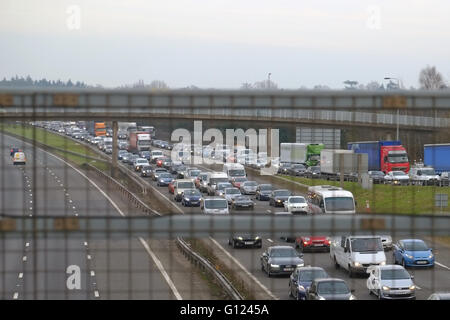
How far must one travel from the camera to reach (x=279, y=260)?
17.0 metres

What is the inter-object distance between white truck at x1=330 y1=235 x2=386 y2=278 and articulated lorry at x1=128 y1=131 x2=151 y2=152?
8.34 meters

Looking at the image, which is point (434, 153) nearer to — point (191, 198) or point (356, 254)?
point (191, 198)

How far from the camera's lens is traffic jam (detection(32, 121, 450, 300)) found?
763 cm

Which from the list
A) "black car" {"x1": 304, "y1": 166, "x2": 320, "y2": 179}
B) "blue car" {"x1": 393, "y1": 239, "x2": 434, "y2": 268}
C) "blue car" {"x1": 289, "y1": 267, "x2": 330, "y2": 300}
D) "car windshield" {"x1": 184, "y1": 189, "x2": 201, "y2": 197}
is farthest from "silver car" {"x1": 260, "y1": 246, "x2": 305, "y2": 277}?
"car windshield" {"x1": 184, "y1": 189, "x2": 201, "y2": 197}

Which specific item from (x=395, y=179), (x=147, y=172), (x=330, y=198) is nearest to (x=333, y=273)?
(x=395, y=179)

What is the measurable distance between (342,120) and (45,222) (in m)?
2.22

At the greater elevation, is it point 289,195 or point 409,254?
point 289,195

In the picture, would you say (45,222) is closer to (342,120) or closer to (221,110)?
(221,110)

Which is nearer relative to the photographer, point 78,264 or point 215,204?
point 215,204

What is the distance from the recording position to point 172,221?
5.17 meters

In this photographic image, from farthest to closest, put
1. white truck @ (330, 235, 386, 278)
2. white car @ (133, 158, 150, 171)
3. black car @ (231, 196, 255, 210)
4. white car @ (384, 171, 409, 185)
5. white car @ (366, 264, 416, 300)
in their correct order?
white truck @ (330, 235, 386, 278), white car @ (366, 264, 416, 300), black car @ (231, 196, 255, 210), white car @ (133, 158, 150, 171), white car @ (384, 171, 409, 185)

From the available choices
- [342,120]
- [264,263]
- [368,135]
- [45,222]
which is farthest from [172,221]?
[264,263]

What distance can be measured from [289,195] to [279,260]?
8018 millimetres

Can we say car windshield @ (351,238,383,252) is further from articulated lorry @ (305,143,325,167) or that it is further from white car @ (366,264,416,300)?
articulated lorry @ (305,143,325,167)
